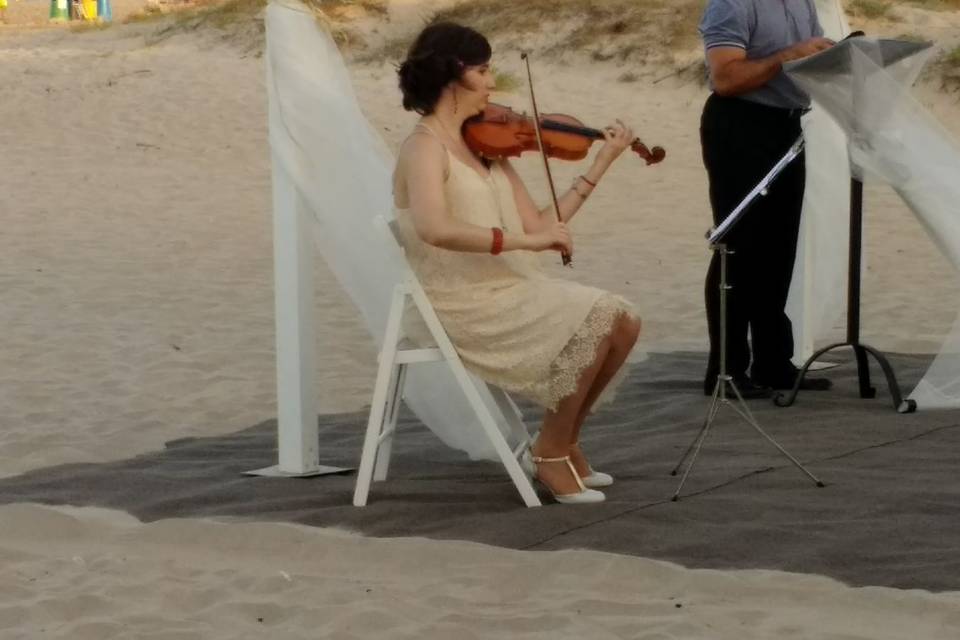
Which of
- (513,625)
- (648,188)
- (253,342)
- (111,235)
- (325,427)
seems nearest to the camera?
(513,625)

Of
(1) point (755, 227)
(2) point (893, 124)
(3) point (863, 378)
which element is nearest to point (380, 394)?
(2) point (893, 124)

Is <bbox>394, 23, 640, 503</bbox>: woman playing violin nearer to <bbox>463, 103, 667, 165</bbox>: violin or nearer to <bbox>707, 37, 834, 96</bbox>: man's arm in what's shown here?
<bbox>463, 103, 667, 165</bbox>: violin

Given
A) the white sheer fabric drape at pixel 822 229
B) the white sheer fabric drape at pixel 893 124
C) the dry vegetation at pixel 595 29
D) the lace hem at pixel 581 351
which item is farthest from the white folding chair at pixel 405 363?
the dry vegetation at pixel 595 29

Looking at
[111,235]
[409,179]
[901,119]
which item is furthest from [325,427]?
[111,235]

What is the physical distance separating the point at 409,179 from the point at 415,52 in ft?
1.10

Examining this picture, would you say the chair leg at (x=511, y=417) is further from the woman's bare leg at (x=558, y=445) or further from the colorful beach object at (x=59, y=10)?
the colorful beach object at (x=59, y=10)

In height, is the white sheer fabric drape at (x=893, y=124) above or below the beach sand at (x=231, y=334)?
above

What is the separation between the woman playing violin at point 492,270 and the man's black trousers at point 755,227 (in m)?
1.45

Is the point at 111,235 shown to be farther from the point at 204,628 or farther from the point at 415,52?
the point at 204,628

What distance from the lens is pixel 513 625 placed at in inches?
133

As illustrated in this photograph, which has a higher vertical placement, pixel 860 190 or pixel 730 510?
pixel 860 190

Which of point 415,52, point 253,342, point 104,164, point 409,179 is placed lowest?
point 104,164

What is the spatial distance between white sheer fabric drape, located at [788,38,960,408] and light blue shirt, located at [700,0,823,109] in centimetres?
35

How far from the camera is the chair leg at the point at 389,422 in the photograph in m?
4.36
